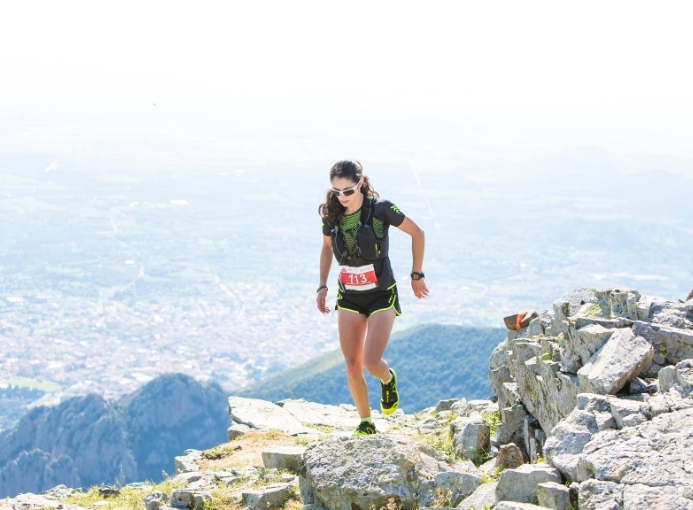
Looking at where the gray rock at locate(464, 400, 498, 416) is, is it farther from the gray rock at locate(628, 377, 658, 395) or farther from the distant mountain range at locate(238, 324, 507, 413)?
the distant mountain range at locate(238, 324, 507, 413)

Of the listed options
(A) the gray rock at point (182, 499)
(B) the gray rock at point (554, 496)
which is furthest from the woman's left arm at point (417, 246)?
(B) the gray rock at point (554, 496)

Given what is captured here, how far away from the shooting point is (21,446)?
3314 inches

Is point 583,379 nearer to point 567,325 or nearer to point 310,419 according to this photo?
point 567,325

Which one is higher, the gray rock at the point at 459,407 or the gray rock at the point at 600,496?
the gray rock at the point at 600,496

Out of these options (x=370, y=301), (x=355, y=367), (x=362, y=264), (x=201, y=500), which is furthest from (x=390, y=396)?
(x=201, y=500)

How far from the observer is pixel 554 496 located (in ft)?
24.6

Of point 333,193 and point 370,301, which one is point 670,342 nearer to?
point 370,301

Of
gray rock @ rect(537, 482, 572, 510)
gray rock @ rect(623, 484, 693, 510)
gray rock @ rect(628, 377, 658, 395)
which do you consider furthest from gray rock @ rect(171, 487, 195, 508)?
gray rock @ rect(623, 484, 693, 510)

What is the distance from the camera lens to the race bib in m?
10.8

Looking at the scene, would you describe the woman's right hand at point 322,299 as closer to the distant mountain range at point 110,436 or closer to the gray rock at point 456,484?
the gray rock at point 456,484

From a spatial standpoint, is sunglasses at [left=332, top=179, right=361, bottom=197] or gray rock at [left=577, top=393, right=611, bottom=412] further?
sunglasses at [left=332, top=179, right=361, bottom=197]

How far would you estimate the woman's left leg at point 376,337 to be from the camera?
35.2ft

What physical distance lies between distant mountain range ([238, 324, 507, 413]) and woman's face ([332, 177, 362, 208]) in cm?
6948

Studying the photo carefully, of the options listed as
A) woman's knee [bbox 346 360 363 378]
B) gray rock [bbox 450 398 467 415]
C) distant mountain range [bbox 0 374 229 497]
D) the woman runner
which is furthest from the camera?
distant mountain range [bbox 0 374 229 497]
